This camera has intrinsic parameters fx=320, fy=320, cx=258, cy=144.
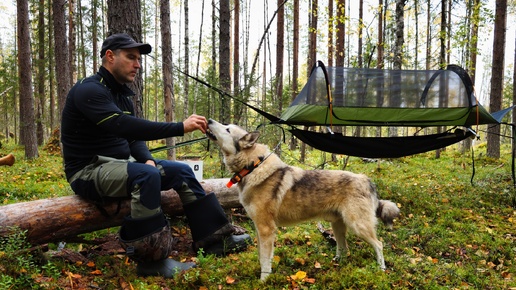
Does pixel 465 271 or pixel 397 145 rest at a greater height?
pixel 397 145

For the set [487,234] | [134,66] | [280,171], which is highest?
[134,66]

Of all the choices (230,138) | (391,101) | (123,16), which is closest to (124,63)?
(230,138)

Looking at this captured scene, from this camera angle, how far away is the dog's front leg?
2914mm

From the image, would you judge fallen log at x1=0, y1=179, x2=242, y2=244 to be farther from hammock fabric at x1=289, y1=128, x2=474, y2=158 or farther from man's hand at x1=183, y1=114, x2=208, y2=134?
hammock fabric at x1=289, y1=128, x2=474, y2=158

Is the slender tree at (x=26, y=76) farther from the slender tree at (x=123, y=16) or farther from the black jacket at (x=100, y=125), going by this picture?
the black jacket at (x=100, y=125)

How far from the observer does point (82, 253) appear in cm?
334

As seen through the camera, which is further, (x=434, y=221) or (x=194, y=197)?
(x=434, y=221)

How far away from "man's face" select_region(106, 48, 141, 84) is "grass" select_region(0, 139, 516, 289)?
65.6 inches

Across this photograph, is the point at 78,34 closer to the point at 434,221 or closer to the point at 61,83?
the point at 61,83

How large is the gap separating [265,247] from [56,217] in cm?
197

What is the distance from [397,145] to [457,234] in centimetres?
146

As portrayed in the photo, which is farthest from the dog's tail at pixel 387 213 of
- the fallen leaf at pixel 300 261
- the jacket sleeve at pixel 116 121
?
the jacket sleeve at pixel 116 121

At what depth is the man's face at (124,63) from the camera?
302cm

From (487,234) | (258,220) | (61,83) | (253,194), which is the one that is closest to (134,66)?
(253,194)
